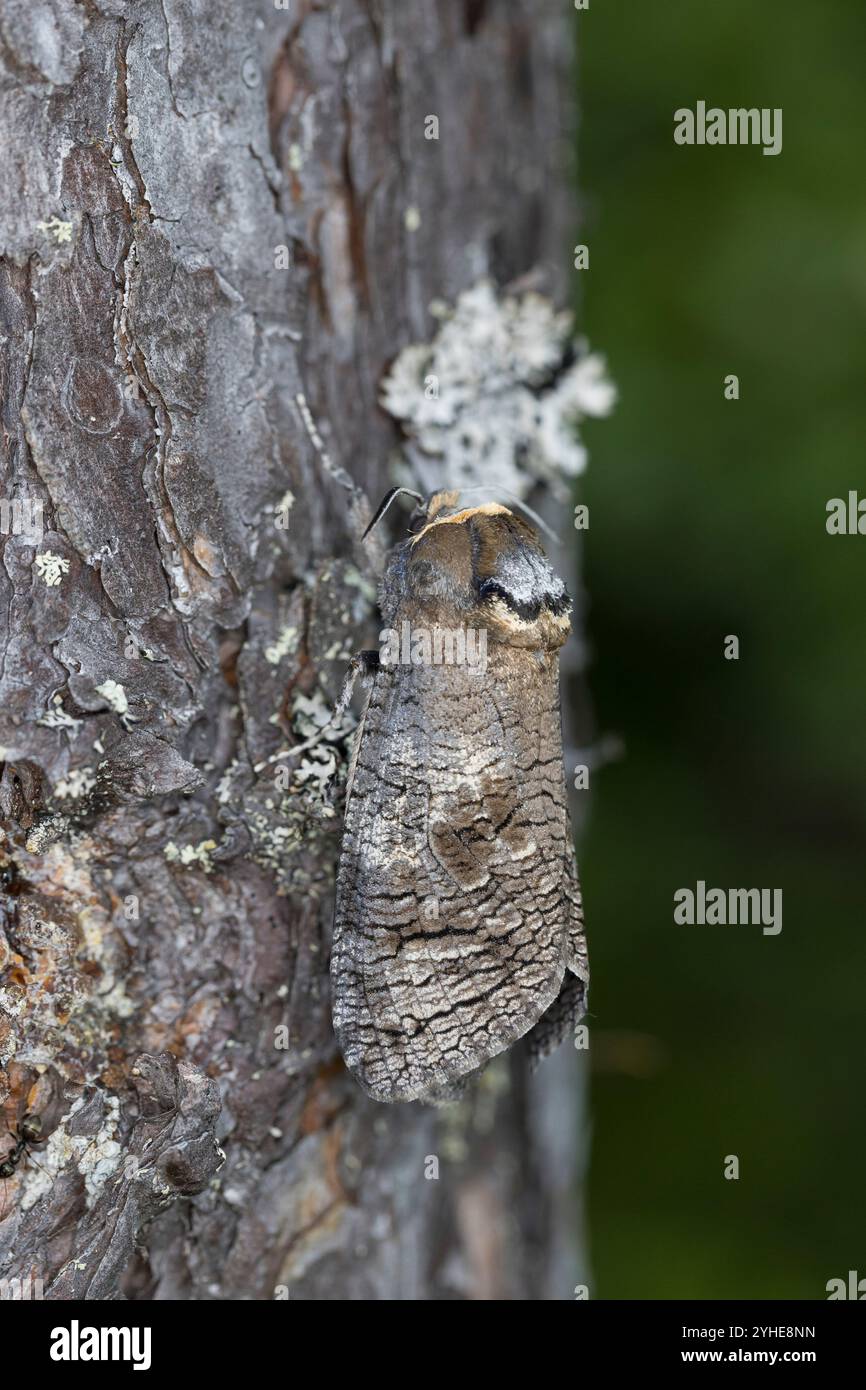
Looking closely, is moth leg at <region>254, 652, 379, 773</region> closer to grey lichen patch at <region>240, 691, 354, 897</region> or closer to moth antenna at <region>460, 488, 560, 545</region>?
grey lichen patch at <region>240, 691, 354, 897</region>

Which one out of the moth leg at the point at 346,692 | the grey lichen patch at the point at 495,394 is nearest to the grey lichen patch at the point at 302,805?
the moth leg at the point at 346,692

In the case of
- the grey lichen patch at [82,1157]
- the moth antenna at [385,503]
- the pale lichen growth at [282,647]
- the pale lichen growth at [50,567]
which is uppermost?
the moth antenna at [385,503]

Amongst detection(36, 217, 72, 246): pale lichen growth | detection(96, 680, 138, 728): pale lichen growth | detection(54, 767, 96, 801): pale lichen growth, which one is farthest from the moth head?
detection(36, 217, 72, 246): pale lichen growth

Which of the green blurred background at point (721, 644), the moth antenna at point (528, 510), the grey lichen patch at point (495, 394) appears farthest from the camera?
the green blurred background at point (721, 644)

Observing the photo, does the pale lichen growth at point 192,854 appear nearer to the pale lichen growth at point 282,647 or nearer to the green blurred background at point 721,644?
the pale lichen growth at point 282,647

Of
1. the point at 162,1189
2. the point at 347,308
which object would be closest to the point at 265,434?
the point at 347,308

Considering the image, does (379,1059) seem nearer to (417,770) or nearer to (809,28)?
(417,770)

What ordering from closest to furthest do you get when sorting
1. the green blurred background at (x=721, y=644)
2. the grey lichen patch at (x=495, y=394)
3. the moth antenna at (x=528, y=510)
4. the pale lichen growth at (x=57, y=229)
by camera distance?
1. the pale lichen growth at (x=57, y=229)
2. the moth antenna at (x=528, y=510)
3. the grey lichen patch at (x=495, y=394)
4. the green blurred background at (x=721, y=644)
